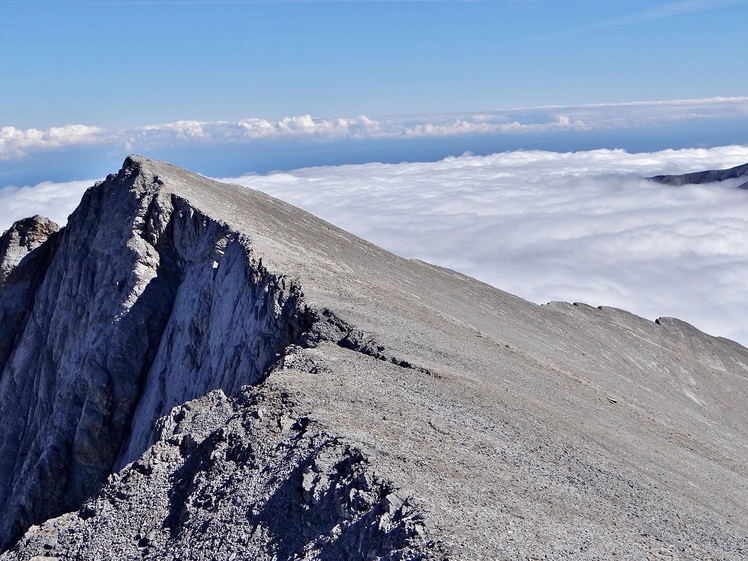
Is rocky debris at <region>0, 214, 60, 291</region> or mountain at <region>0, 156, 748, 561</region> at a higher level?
rocky debris at <region>0, 214, 60, 291</region>

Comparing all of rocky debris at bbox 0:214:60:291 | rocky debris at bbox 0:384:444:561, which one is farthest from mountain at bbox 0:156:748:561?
rocky debris at bbox 0:214:60:291

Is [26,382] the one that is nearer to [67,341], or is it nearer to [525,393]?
[67,341]

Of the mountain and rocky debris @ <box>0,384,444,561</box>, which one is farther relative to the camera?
the mountain

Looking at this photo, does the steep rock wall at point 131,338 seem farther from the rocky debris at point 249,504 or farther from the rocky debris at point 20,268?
the rocky debris at point 249,504

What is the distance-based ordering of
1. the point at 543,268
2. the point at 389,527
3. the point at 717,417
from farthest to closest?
the point at 543,268, the point at 717,417, the point at 389,527

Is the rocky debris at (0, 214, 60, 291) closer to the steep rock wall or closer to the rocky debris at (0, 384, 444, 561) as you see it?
the steep rock wall

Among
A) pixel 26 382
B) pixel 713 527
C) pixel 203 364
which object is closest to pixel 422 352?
pixel 203 364
